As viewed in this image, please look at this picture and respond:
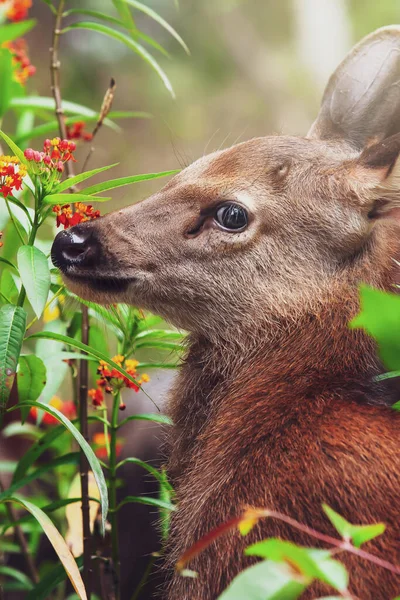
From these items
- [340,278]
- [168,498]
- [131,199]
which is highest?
[131,199]

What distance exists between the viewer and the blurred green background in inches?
288

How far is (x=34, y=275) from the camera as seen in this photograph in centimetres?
167

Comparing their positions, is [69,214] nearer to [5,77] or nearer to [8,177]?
[8,177]

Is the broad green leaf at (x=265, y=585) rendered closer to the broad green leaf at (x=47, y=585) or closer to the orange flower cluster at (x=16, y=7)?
the broad green leaf at (x=47, y=585)

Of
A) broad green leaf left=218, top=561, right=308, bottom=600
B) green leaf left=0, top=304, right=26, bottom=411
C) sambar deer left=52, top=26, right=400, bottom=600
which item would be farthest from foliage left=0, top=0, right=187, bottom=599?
broad green leaf left=218, top=561, right=308, bottom=600

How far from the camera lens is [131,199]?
6.53 metres

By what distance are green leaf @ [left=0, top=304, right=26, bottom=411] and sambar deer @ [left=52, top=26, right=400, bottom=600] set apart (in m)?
0.26

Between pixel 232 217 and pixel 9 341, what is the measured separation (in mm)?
656

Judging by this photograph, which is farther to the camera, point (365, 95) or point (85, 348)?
point (365, 95)

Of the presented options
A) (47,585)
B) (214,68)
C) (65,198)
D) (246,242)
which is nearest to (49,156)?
(65,198)

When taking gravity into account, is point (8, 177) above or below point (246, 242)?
above

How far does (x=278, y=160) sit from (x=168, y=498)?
97 centimetres

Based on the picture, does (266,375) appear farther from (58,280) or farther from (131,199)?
(131,199)

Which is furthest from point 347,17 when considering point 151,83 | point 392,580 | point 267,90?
point 392,580
